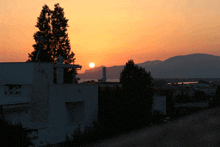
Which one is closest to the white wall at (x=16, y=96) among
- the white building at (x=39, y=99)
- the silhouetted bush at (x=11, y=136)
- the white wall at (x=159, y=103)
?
the white building at (x=39, y=99)

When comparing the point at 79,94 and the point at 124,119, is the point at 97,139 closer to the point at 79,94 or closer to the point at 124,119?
the point at 124,119

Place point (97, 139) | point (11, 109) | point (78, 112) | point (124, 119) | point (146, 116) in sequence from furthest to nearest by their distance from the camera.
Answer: point (78, 112) < point (146, 116) < point (124, 119) < point (11, 109) < point (97, 139)

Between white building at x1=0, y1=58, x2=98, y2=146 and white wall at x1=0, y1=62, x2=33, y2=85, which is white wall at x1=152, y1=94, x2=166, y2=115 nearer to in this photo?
white building at x1=0, y1=58, x2=98, y2=146

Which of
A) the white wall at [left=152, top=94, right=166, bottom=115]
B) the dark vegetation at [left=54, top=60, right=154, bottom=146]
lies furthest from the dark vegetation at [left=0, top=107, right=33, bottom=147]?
the white wall at [left=152, top=94, right=166, bottom=115]

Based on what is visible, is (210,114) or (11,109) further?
(11,109)

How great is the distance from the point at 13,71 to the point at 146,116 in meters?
12.9

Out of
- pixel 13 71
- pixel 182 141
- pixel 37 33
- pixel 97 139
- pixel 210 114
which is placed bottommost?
pixel 97 139

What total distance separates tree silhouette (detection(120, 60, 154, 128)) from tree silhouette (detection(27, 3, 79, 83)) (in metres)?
10.6

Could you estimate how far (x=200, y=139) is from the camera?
9.10 meters

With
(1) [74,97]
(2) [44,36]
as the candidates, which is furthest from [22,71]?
(2) [44,36]

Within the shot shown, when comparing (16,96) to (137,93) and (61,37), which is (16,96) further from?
(61,37)

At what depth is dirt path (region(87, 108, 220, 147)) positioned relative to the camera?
29.6 ft

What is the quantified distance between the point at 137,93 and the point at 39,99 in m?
15.0

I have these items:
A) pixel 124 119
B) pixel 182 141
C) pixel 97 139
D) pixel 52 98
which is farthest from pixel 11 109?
pixel 182 141
